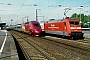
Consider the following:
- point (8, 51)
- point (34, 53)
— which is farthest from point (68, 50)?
point (8, 51)

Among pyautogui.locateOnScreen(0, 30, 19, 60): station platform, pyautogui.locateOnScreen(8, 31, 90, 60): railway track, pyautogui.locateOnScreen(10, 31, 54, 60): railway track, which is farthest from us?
pyautogui.locateOnScreen(8, 31, 90, 60): railway track

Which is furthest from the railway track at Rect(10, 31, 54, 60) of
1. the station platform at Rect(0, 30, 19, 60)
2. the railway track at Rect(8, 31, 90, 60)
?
the station platform at Rect(0, 30, 19, 60)

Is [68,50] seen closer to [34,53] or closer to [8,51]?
[34,53]

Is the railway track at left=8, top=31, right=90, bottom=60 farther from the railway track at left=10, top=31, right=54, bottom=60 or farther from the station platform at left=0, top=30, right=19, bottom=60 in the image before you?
the station platform at left=0, top=30, right=19, bottom=60

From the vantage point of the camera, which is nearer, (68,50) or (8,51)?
(8,51)

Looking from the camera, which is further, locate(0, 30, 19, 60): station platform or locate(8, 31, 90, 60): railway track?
locate(8, 31, 90, 60): railway track

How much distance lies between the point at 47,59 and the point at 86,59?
2.35 metres

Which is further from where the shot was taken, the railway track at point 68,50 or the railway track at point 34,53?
the railway track at point 68,50

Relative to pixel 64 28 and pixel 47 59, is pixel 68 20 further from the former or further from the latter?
pixel 47 59

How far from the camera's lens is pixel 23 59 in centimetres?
1273

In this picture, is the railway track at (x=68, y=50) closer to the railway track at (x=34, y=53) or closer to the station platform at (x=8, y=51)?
the railway track at (x=34, y=53)

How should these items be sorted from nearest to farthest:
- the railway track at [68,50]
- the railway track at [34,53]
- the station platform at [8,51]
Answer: the station platform at [8,51], the railway track at [34,53], the railway track at [68,50]

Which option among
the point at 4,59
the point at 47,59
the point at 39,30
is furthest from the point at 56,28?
the point at 4,59

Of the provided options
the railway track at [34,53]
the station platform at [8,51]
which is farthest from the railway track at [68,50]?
the station platform at [8,51]
